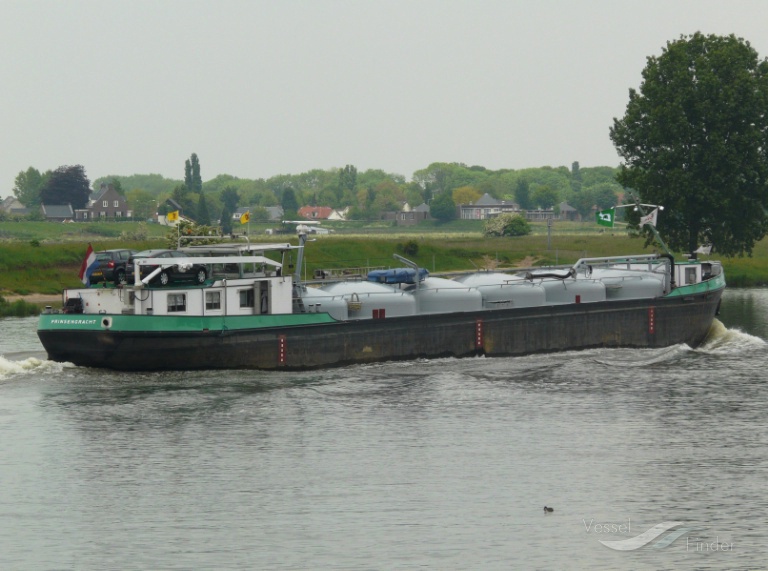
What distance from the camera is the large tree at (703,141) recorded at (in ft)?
295

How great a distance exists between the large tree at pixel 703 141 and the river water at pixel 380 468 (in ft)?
131

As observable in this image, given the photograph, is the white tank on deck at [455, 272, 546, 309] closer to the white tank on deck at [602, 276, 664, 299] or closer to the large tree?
the white tank on deck at [602, 276, 664, 299]

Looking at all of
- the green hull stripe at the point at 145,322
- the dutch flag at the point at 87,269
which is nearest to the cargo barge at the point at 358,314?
the green hull stripe at the point at 145,322

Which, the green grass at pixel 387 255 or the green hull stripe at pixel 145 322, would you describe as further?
the green grass at pixel 387 255

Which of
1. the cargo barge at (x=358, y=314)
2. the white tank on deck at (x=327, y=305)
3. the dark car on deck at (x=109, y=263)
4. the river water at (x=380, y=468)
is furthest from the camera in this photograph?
the dark car on deck at (x=109, y=263)

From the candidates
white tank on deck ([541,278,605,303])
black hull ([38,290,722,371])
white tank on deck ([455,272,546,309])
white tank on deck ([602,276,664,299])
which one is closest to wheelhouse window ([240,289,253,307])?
black hull ([38,290,722,371])

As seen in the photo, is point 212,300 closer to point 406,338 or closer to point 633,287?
point 406,338

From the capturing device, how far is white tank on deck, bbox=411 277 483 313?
5734 centimetres

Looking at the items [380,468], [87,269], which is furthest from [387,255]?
[380,468]

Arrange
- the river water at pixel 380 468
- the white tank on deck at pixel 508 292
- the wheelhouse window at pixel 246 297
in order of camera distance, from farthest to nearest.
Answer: the white tank on deck at pixel 508 292
the wheelhouse window at pixel 246 297
the river water at pixel 380 468

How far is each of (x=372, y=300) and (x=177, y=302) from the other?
10244 mm

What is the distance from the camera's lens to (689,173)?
9044 centimetres

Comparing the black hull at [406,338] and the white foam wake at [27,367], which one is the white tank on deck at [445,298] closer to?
the black hull at [406,338]

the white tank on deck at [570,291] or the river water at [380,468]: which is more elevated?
the white tank on deck at [570,291]
